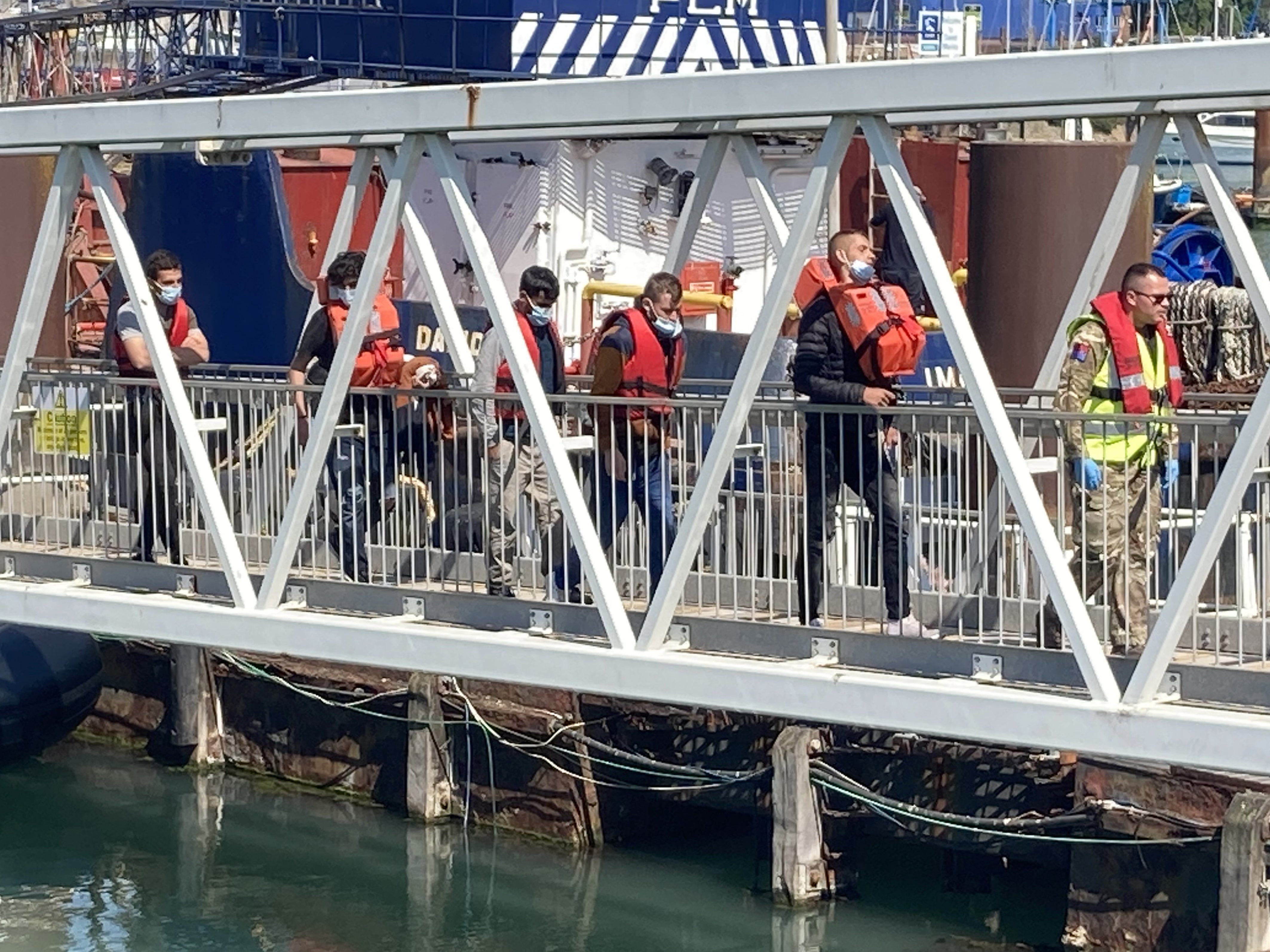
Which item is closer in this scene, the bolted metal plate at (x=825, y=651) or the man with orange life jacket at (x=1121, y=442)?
the man with orange life jacket at (x=1121, y=442)

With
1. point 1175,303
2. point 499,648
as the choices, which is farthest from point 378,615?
point 1175,303

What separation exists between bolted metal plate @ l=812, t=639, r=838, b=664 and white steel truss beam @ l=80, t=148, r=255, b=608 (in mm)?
2645

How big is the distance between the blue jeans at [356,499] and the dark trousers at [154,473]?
0.81 metres

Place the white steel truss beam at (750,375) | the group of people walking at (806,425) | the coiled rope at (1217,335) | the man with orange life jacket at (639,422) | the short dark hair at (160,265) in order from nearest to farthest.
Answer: the white steel truss beam at (750,375) < the group of people walking at (806,425) < the man with orange life jacket at (639,422) < the short dark hair at (160,265) < the coiled rope at (1217,335)

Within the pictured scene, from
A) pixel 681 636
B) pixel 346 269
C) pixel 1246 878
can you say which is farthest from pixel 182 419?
pixel 1246 878

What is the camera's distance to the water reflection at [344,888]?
44.9ft

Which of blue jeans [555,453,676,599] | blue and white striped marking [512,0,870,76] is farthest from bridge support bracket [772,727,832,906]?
blue and white striped marking [512,0,870,76]

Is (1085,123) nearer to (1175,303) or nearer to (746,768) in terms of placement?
(1175,303)

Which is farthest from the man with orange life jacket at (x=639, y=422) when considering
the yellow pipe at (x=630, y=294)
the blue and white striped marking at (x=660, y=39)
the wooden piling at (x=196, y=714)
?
the blue and white striped marking at (x=660, y=39)

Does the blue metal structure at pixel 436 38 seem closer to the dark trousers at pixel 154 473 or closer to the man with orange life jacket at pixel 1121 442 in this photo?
the dark trousers at pixel 154 473

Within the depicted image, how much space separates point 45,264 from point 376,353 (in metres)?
1.64

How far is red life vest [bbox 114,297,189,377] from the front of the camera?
11164 millimetres

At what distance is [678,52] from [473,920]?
32.4ft

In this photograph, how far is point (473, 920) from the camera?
14.2m
